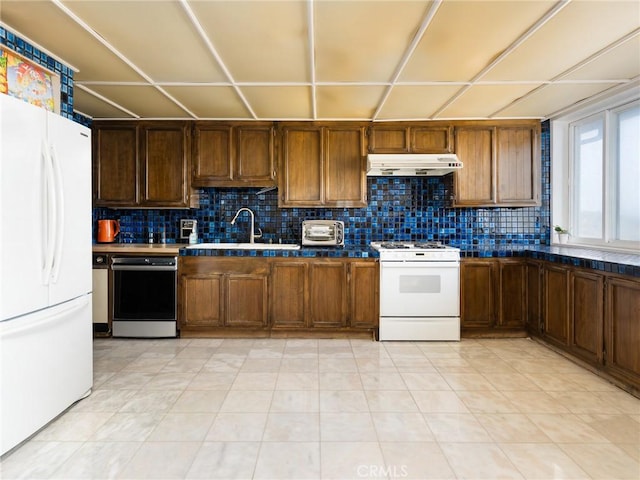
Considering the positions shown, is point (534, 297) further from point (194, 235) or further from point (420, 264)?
point (194, 235)

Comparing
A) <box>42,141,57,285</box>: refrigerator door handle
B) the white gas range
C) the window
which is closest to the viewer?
<box>42,141,57,285</box>: refrigerator door handle

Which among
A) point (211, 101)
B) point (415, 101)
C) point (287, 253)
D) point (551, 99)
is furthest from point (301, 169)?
point (551, 99)

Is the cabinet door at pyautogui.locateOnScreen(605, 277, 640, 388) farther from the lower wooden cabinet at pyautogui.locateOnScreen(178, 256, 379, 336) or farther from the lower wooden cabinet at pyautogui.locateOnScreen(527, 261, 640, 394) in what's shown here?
the lower wooden cabinet at pyautogui.locateOnScreen(178, 256, 379, 336)

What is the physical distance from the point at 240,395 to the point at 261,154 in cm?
255

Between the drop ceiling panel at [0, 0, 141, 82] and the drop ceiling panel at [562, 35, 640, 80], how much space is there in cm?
334

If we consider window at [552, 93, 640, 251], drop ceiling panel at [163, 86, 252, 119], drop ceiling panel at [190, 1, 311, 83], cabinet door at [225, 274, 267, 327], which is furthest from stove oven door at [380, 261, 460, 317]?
drop ceiling panel at [163, 86, 252, 119]

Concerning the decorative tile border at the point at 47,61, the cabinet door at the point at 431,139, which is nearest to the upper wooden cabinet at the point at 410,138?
the cabinet door at the point at 431,139

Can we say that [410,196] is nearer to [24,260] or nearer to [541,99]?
[541,99]

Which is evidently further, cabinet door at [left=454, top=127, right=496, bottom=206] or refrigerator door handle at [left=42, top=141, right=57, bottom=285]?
cabinet door at [left=454, top=127, right=496, bottom=206]

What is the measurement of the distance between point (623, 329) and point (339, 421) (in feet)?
6.83

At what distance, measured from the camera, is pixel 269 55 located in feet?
8.51

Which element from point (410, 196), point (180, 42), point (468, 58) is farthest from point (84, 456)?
point (410, 196)

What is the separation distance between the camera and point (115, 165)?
13.7 feet

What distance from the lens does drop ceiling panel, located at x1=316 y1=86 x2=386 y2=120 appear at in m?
3.21
